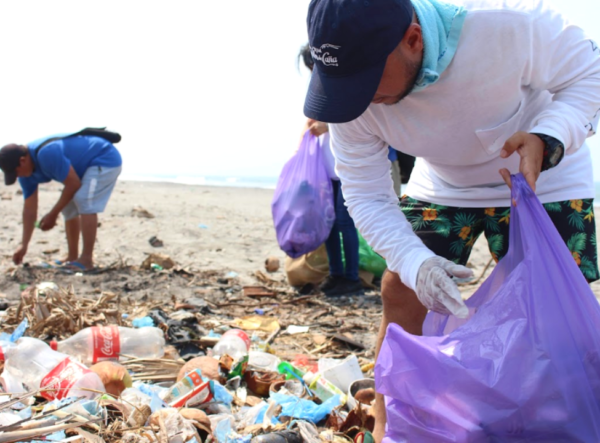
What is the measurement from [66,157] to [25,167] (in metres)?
0.37

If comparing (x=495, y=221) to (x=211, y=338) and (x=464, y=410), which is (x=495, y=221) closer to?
(x=464, y=410)

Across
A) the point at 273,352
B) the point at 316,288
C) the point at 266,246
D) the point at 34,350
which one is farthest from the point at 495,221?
the point at 266,246

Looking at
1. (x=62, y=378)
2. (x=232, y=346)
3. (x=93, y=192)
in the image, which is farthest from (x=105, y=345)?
(x=93, y=192)

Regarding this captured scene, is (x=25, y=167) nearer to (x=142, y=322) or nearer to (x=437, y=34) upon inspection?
(x=142, y=322)

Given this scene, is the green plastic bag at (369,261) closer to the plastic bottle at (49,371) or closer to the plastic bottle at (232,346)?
the plastic bottle at (232,346)

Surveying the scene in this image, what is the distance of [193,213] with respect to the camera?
30.3 feet

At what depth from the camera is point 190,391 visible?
7.40 feet

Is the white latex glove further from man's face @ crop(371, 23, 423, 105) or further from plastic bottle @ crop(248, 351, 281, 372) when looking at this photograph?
plastic bottle @ crop(248, 351, 281, 372)

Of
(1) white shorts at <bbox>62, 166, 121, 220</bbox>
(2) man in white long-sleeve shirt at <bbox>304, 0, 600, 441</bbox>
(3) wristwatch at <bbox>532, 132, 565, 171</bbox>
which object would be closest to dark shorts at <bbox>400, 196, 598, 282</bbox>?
(2) man in white long-sleeve shirt at <bbox>304, 0, 600, 441</bbox>

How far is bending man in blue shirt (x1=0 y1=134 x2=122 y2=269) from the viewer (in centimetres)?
519

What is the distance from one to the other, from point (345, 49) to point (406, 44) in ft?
0.61

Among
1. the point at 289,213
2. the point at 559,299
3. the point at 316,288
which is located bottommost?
the point at 316,288

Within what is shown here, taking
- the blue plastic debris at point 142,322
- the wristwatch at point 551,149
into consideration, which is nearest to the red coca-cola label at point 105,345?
the blue plastic debris at point 142,322

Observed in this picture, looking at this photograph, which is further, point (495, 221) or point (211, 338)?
point (211, 338)
